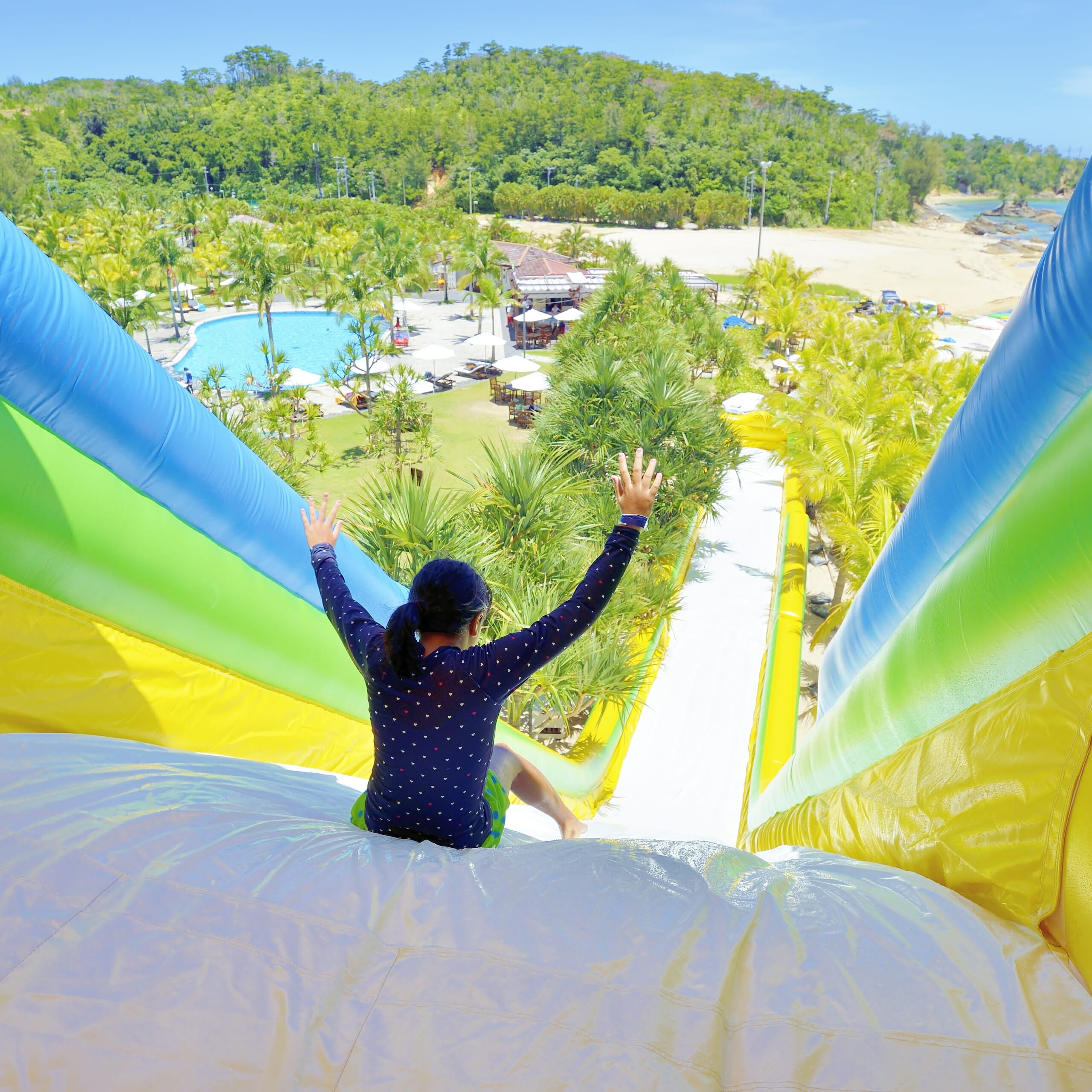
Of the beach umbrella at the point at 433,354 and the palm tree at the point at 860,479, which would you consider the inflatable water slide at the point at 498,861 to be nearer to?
the palm tree at the point at 860,479

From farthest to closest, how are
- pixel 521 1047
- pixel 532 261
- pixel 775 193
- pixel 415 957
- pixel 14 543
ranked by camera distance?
pixel 775 193, pixel 532 261, pixel 14 543, pixel 415 957, pixel 521 1047

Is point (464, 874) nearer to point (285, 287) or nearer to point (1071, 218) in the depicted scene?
point (1071, 218)

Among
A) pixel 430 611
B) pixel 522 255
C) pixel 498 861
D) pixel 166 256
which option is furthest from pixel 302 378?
pixel 498 861

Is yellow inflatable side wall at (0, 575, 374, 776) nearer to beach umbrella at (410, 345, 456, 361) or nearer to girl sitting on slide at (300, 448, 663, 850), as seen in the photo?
girl sitting on slide at (300, 448, 663, 850)

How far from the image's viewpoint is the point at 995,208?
366 feet

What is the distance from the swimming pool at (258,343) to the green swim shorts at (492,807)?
70.4 feet

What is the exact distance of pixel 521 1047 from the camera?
146 centimetres

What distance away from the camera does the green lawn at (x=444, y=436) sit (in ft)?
51.2

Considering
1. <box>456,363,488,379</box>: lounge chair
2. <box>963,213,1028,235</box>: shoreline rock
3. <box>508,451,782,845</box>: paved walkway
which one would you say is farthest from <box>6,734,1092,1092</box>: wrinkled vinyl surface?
<box>963,213,1028,235</box>: shoreline rock

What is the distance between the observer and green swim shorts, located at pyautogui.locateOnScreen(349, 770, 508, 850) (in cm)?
258

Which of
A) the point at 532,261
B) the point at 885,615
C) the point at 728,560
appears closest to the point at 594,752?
the point at 885,615

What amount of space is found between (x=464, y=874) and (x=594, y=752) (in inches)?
201

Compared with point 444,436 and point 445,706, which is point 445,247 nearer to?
point 444,436

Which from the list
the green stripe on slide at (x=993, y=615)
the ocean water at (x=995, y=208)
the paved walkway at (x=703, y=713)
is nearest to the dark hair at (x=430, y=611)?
the green stripe on slide at (x=993, y=615)
